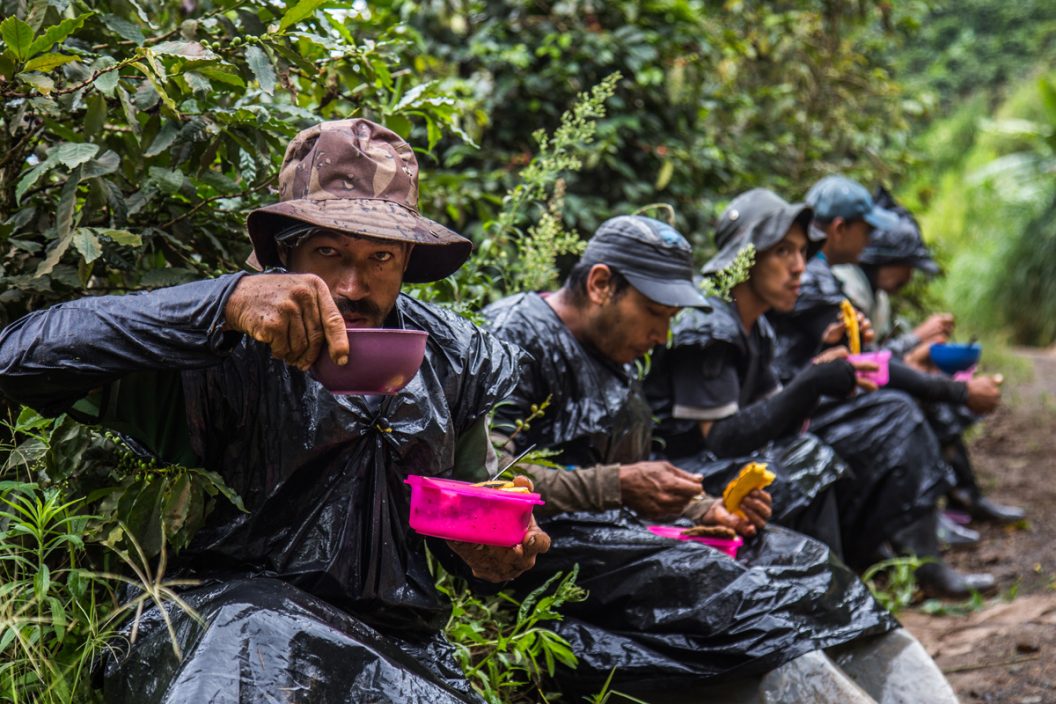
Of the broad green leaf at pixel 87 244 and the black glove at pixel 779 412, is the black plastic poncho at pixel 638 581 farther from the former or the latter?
the broad green leaf at pixel 87 244

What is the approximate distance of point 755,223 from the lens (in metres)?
4.69

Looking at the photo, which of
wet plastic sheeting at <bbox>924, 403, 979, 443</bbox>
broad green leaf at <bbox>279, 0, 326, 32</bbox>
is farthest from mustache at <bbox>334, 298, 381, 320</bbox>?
wet plastic sheeting at <bbox>924, 403, 979, 443</bbox>

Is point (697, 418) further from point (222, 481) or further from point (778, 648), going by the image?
point (222, 481)

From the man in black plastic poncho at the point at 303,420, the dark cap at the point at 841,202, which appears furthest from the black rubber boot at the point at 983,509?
the man in black plastic poncho at the point at 303,420

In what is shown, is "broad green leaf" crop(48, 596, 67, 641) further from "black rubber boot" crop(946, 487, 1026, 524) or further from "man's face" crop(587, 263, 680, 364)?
"black rubber boot" crop(946, 487, 1026, 524)

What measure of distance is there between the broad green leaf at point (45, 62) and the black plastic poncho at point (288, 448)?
683 millimetres

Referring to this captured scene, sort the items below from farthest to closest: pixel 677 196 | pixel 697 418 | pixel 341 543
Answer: pixel 677 196
pixel 697 418
pixel 341 543

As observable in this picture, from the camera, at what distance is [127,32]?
2.87 m

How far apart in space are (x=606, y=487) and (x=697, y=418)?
3.49 feet

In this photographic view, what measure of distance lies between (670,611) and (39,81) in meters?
2.09

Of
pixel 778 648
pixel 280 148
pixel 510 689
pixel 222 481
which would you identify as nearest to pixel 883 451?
pixel 778 648

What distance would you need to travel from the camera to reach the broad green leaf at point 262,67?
110 inches

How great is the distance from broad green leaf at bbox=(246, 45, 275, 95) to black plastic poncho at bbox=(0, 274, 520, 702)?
2.07 feet

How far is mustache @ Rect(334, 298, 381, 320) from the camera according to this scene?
2.42 m
